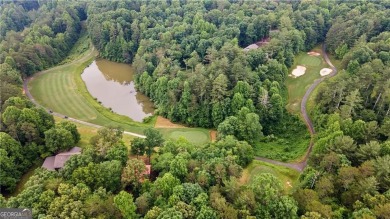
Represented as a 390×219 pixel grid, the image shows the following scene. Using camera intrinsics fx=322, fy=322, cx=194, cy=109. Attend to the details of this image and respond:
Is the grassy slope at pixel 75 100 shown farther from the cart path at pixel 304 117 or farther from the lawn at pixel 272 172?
the lawn at pixel 272 172

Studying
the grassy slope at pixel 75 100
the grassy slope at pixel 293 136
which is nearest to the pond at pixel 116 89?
the grassy slope at pixel 75 100

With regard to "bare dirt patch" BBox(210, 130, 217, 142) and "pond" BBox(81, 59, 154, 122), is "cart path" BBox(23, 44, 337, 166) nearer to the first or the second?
"pond" BBox(81, 59, 154, 122)

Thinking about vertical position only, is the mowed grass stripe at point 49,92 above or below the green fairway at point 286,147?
above

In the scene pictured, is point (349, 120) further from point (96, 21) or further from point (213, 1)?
point (96, 21)

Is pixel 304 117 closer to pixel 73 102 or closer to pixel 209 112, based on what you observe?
pixel 209 112

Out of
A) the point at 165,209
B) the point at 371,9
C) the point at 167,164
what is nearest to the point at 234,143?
the point at 167,164

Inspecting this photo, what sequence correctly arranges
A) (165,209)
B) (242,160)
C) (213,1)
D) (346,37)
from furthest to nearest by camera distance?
(213,1) → (346,37) → (242,160) → (165,209)
